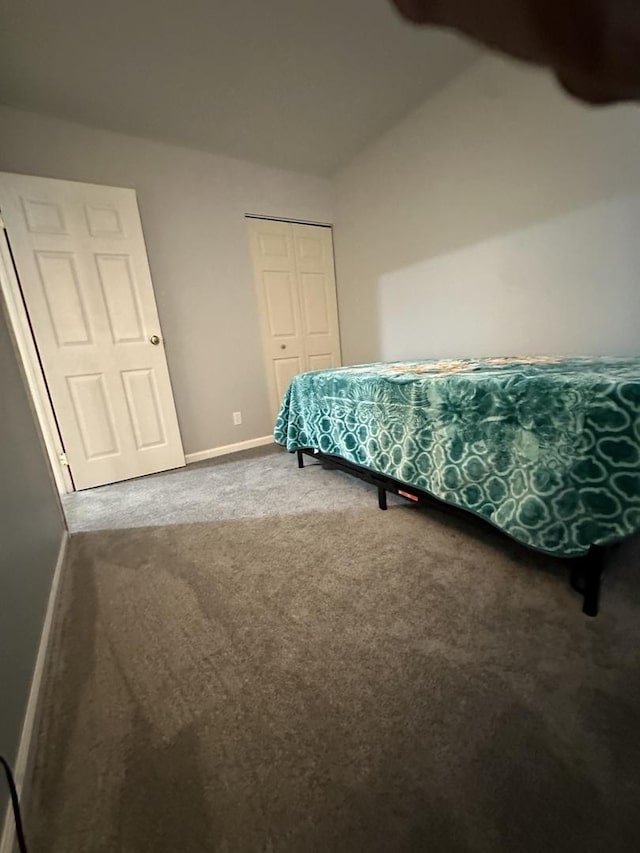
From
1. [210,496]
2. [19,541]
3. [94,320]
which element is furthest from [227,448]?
[19,541]

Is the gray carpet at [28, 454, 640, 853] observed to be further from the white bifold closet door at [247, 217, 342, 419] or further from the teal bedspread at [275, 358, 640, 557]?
the white bifold closet door at [247, 217, 342, 419]

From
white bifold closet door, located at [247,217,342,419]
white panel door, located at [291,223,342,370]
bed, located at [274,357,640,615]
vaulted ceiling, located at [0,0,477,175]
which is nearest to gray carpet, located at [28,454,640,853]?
bed, located at [274,357,640,615]

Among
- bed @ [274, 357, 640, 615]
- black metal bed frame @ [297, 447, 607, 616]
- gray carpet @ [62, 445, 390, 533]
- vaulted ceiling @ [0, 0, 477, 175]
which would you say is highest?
vaulted ceiling @ [0, 0, 477, 175]

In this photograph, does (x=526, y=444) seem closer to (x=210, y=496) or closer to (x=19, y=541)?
(x=19, y=541)

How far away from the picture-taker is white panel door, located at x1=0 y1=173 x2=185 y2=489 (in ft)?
6.76

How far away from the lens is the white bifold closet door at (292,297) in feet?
9.77

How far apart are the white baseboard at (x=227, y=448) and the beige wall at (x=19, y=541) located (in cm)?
122

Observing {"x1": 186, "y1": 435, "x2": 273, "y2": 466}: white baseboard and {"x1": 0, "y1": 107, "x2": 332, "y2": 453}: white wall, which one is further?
{"x1": 186, "y1": 435, "x2": 273, "y2": 466}: white baseboard

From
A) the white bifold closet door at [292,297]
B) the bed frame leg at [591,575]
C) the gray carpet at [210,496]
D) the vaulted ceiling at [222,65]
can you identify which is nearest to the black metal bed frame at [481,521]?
the bed frame leg at [591,575]

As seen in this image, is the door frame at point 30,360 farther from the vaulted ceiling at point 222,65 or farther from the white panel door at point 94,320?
the vaulted ceiling at point 222,65

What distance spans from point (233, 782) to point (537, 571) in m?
1.10

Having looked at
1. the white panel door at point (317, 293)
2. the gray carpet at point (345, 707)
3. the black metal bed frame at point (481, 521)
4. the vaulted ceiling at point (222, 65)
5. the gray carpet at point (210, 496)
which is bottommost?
the gray carpet at point (210, 496)

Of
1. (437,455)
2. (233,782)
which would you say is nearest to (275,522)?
(437,455)

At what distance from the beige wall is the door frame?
62 cm
